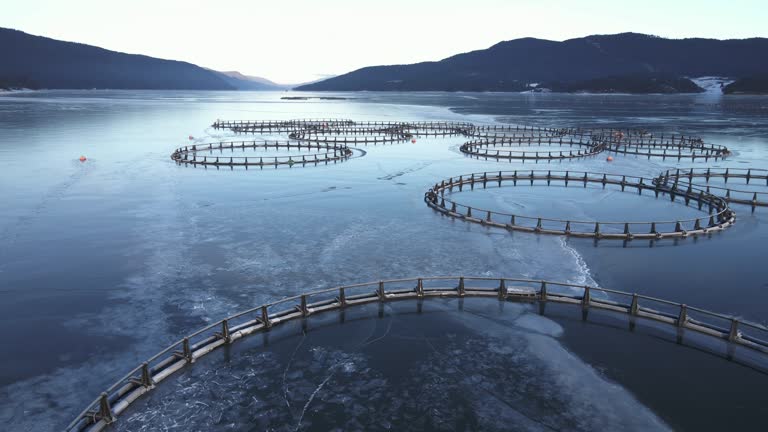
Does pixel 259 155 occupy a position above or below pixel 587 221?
above

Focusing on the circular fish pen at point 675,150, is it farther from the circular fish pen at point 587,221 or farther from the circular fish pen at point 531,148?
the circular fish pen at point 587,221

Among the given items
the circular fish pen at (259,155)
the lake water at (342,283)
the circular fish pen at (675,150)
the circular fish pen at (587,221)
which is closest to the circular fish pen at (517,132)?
the circular fish pen at (675,150)

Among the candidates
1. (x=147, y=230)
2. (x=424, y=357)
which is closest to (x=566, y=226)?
(x=424, y=357)

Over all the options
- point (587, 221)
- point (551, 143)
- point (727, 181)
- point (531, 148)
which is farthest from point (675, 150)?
point (587, 221)

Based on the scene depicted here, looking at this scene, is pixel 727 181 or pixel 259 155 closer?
pixel 727 181

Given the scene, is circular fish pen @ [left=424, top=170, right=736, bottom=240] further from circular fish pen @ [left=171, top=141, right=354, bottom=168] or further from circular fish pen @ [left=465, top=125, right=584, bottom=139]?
circular fish pen @ [left=465, top=125, right=584, bottom=139]

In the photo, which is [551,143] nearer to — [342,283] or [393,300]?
[342,283]
